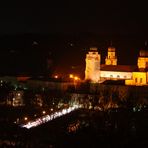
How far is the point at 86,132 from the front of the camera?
1862 cm

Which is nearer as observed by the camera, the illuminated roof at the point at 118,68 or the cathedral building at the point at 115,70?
the cathedral building at the point at 115,70

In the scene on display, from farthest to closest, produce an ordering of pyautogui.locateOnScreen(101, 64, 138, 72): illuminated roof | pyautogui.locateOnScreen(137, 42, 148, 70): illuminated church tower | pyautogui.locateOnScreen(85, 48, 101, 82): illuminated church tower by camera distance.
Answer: pyautogui.locateOnScreen(85, 48, 101, 82): illuminated church tower → pyautogui.locateOnScreen(101, 64, 138, 72): illuminated roof → pyautogui.locateOnScreen(137, 42, 148, 70): illuminated church tower

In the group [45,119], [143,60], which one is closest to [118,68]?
[143,60]

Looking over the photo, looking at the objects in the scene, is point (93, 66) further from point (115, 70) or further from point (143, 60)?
point (143, 60)

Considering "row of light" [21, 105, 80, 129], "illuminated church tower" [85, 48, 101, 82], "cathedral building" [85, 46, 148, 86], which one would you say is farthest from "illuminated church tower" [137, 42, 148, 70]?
"row of light" [21, 105, 80, 129]

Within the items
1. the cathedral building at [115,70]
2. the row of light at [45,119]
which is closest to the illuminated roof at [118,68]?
the cathedral building at [115,70]

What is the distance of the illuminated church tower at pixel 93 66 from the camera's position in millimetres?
34438

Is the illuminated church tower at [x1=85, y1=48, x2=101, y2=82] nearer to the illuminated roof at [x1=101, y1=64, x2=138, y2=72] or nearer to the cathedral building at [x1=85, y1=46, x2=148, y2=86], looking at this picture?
the cathedral building at [x1=85, y1=46, x2=148, y2=86]

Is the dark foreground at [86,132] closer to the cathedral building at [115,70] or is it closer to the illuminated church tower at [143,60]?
the cathedral building at [115,70]

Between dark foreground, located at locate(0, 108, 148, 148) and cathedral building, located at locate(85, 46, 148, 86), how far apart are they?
973 centimetres

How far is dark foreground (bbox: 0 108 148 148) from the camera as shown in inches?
670

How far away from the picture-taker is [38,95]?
29406mm

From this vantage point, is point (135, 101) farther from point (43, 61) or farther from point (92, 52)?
point (43, 61)

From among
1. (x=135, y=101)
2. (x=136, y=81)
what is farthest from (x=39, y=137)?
(x=136, y=81)
